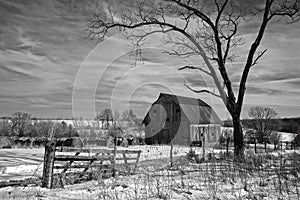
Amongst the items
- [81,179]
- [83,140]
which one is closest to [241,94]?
[81,179]

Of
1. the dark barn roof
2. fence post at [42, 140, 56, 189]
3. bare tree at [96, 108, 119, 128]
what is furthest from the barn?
fence post at [42, 140, 56, 189]

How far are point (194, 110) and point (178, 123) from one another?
422cm

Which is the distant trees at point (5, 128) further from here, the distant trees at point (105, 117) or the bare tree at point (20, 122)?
the distant trees at point (105, 117)

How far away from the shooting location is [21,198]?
735 cm

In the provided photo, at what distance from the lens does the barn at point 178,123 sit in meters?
37.8

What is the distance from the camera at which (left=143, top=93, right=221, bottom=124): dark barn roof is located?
128ft

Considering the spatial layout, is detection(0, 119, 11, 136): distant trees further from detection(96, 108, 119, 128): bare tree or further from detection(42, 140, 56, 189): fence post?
detection(42, 140, 56, 189): fence post

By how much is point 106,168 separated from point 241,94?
Answer: 9025 mm

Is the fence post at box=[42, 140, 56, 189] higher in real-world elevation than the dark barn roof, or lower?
lower

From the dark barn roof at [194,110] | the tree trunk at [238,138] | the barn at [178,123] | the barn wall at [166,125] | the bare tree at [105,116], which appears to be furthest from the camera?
the bare tree at [105,116]

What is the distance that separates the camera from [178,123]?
38375mm

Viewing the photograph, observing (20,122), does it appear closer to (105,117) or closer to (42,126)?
(42,126)

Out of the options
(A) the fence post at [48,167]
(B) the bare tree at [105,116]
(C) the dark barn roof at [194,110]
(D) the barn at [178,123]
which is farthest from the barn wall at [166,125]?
(A) the fence post at [48,167]

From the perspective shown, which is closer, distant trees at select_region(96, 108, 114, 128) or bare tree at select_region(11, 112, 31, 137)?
bare tree at select_region(11, 112, 31, 137)
